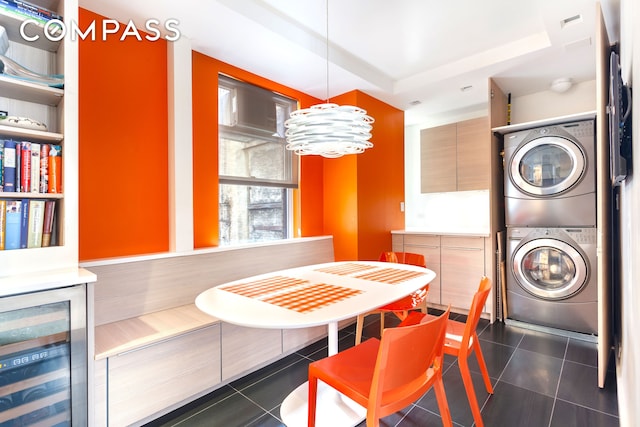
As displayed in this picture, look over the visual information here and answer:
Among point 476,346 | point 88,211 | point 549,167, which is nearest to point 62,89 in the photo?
point 88,211

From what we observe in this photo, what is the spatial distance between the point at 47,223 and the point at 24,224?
89 mm

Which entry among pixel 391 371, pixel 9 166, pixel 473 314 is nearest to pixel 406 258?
pixel 473 314

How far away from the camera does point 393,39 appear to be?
2598 mm

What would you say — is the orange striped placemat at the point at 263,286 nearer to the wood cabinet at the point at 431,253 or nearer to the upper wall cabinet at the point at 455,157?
the wood cabinet at the point at 431,253

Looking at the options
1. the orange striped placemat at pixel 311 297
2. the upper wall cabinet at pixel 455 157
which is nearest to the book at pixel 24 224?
the orange striped placemat at pixel 311 297

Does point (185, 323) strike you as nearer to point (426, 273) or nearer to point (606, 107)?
point (426, 273)

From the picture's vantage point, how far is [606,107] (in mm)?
1868

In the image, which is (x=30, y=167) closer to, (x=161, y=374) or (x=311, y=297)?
(x=161, y=374)

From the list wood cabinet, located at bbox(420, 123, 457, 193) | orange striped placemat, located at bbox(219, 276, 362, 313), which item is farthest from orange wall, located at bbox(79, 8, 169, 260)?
wood cabinet, located at bbox(420, 123, 457, 193)

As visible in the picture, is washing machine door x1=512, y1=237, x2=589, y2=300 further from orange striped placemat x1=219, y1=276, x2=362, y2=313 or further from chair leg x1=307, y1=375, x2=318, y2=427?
chair leg x1=307, y1=375, x2=318, y2=427

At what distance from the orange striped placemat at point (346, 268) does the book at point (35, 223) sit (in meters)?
1.64

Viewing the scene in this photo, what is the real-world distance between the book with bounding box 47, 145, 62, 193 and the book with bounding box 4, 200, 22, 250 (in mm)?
151

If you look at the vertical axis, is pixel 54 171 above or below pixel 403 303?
above

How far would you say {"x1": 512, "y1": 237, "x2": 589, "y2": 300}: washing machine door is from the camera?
106 inches
